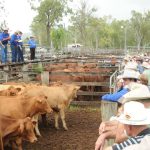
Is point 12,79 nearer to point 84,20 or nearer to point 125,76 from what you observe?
point 125,76

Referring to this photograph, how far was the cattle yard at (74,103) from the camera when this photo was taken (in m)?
10.1

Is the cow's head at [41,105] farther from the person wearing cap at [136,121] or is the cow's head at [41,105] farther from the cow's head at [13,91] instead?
the person wearing cap at [136,121]

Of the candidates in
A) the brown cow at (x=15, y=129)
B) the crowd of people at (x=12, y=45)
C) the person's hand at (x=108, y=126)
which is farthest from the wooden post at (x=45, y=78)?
the person's hand at (x=108, y=126)

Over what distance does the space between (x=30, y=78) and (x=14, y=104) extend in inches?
289

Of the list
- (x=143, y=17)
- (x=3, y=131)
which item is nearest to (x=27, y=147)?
(x=3, y=131)

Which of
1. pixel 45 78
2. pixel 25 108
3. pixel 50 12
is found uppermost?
pixel 50 12

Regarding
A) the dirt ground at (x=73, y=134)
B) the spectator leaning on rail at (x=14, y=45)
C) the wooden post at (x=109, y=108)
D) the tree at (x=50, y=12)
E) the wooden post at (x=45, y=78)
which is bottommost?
the dirt ground at (x=73, y=134)

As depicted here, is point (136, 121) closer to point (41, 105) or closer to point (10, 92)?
point (41, 105)

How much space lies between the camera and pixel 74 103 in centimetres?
1567

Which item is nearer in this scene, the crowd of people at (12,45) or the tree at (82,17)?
the crowd of people at (12,45)

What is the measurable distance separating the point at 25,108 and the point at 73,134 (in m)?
1.78

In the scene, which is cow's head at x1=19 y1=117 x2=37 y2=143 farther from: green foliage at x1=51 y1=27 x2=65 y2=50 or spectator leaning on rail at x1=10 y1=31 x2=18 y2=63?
green foliage at x1=51 y1=27 x2=65 y2=50

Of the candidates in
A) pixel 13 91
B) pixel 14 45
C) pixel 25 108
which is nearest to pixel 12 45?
pixel 14 45

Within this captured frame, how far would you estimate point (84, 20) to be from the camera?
206 feet
